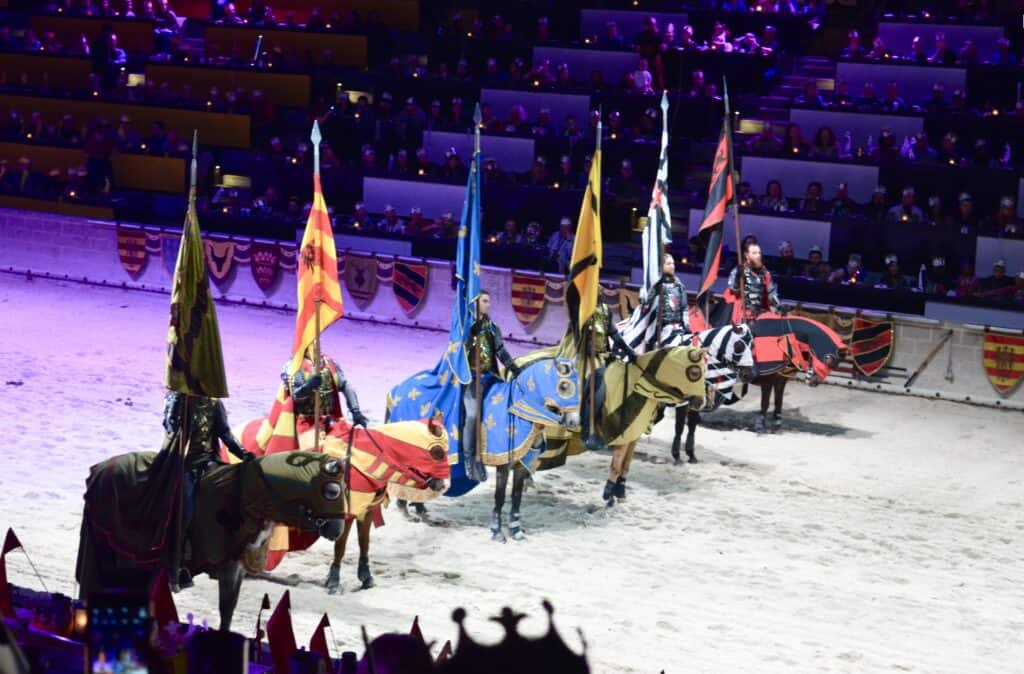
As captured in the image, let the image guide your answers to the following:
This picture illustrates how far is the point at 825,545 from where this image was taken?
1398cm

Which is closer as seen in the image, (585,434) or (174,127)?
(585,434)

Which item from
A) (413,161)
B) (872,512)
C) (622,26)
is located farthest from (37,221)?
(872,512)

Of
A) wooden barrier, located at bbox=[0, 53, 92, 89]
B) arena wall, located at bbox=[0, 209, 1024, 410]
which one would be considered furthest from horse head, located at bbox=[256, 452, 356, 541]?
wooden barrier, located at bbox=[0, 53, 92, 89]

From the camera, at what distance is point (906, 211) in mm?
23391

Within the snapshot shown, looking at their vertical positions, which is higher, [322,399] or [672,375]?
[672,375]

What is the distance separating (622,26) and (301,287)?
18702 mm

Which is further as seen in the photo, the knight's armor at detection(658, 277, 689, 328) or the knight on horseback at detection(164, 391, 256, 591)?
the knight's armor at detection(658, 277, 689, 328)

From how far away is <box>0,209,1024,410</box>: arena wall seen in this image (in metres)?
20.1

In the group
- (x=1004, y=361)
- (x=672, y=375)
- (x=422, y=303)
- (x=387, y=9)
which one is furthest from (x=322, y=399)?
(x=387, y=9)

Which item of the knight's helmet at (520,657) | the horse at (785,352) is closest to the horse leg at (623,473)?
the horse at (785,352)

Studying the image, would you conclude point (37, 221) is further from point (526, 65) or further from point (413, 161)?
point (526, 65)

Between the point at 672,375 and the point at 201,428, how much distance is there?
5.19 meters

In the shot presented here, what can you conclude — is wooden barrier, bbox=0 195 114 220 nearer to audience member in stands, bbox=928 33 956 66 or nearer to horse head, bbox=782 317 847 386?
horse head, bbox=782 317 847 386

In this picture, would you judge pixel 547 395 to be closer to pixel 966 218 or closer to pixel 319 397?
pixel 319 397
